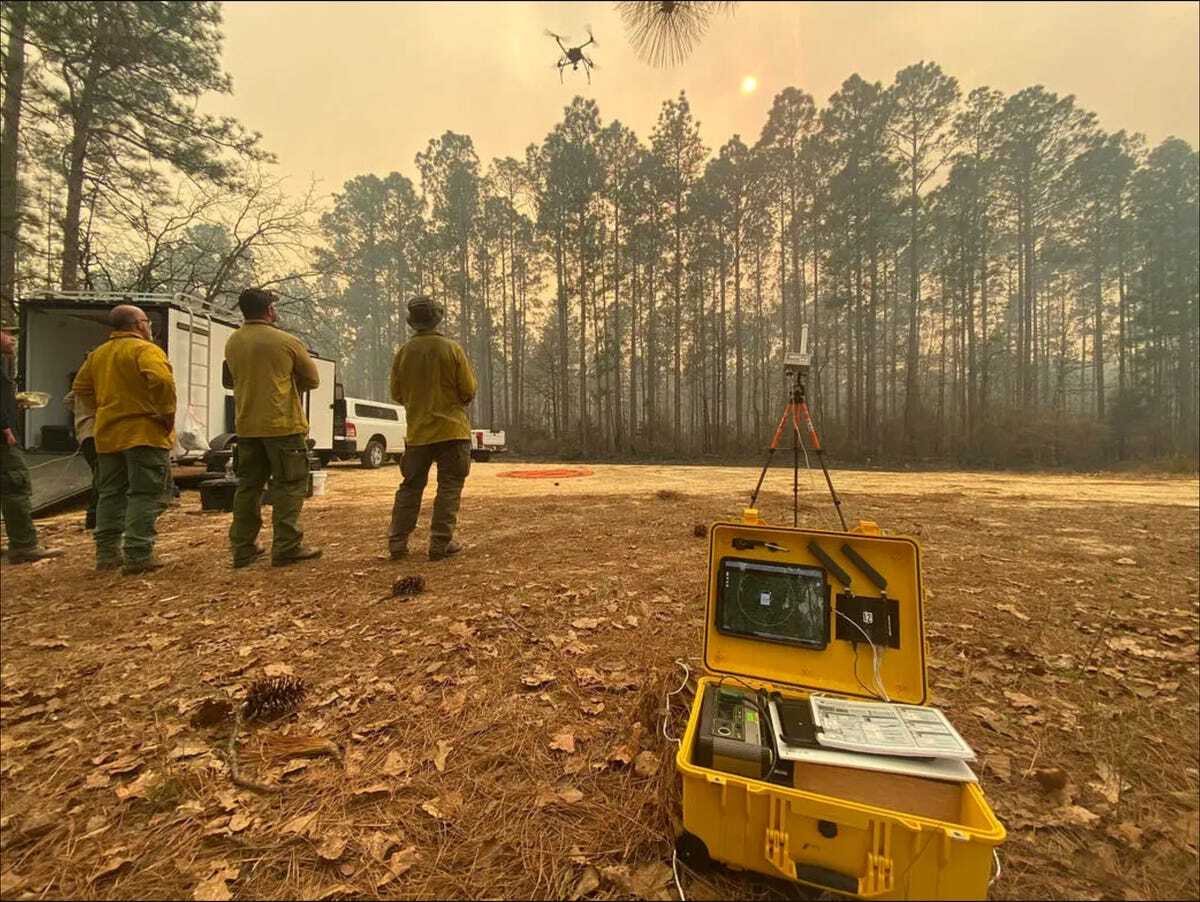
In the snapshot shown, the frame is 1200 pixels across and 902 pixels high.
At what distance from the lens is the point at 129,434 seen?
371 cm

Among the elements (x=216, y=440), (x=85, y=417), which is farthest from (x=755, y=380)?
(x=85, y=417)

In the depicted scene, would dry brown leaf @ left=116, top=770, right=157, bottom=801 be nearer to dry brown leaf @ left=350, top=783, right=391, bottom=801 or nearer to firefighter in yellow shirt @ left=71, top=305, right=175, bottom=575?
dry brown leaf @ left=350, top=783, right=391, bottom=801

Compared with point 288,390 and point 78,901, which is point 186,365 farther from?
point 78,901

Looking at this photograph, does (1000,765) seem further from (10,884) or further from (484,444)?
(484,444)

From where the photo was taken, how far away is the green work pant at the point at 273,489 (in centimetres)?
369

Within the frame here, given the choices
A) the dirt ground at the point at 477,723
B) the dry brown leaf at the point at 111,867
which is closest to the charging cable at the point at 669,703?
the dirt ground at the point at 477,723

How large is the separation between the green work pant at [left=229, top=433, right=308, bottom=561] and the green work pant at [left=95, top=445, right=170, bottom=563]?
60 centimetres

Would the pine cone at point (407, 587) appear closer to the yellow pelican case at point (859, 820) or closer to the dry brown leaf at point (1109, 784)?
the yellow pelican case at point (859, 820)

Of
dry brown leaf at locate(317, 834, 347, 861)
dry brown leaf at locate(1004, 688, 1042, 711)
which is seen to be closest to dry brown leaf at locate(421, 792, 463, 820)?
dry brown leaf at locate(317, 834, 347, 861)

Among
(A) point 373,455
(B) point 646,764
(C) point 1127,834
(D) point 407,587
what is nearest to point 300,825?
(B) point 646,764

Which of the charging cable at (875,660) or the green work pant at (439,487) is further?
the green work pant at (439,487)

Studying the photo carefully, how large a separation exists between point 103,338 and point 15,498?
19.9 feet

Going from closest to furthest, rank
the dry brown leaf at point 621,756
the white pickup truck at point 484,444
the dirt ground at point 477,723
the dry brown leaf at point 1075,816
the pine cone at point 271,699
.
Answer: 1. the dirt ground at point 477,723
2. the dry brown leaf at point 1075,816
3. the dry brown leaf at point 621,756
4. the pine cone at point 271,699
5. the white pickup truck at point 484,444

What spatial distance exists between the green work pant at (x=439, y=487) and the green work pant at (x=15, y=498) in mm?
3168
